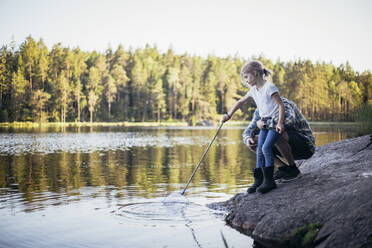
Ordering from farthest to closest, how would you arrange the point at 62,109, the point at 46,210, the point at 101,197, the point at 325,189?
the point at 62,109 → the point at 101,197 → the point at 46,210 → the point at 325,189

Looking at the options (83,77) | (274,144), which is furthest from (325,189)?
(83,77)

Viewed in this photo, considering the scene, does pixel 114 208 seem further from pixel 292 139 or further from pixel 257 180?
pixel 292 139

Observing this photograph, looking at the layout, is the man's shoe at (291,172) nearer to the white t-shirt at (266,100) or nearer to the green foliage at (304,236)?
the white t-shirt at (266,100)

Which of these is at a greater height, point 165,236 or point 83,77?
point 83,77

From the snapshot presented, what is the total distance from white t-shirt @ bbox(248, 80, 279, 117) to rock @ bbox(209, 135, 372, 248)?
3.17 ft

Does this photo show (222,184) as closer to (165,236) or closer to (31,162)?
(165,236)

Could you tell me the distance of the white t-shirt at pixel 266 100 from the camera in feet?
18.0

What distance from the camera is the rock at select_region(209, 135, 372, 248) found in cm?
388

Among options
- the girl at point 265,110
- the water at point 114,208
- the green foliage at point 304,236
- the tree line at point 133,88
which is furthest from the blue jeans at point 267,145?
the tree line at point 133,88

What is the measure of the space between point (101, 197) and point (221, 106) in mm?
89130

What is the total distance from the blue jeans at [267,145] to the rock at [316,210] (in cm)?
38

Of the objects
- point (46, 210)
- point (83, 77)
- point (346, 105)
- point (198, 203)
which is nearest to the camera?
point (46, 210)

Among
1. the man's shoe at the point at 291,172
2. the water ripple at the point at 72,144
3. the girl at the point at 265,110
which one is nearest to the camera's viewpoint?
the girl at the point at 265,110

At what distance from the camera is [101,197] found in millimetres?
7703
